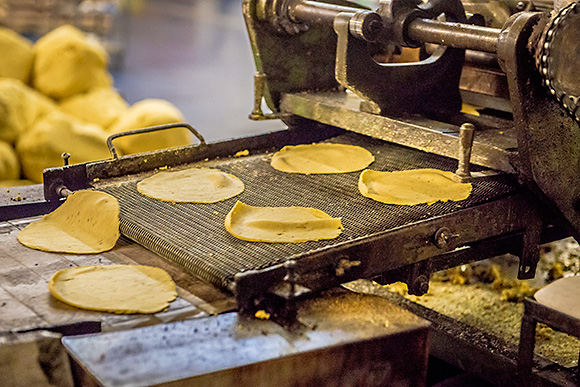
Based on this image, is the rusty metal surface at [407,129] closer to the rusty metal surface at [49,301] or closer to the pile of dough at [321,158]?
the pile of dough at [321,158]

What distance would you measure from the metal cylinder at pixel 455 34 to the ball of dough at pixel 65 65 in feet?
12.1

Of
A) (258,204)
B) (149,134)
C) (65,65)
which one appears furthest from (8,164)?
(258,204)

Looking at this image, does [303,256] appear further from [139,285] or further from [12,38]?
[12,38]

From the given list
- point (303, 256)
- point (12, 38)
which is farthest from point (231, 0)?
point (303, 256)

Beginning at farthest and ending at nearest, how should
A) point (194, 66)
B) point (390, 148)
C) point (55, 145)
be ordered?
1. point (194, 66)
2. point (55, 145)
3. point (390, 148)

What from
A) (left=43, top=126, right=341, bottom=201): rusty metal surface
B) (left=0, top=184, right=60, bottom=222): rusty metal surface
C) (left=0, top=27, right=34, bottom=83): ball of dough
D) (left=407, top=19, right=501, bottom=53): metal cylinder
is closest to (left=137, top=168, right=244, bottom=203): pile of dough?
(left=43, top=126, right=341, bottom=201): rusty metal surface

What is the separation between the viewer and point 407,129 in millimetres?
2906

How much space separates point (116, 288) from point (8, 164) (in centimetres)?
306

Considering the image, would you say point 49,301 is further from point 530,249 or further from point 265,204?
point 530,249

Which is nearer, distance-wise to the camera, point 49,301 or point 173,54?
point 49,301

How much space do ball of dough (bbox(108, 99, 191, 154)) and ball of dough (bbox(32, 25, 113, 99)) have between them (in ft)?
2.06

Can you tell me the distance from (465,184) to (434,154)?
0.48 m

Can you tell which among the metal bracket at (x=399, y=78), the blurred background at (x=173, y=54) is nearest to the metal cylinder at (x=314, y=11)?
the metal bracket at (x=399, y=78)

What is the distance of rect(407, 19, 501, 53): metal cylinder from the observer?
2492mm
